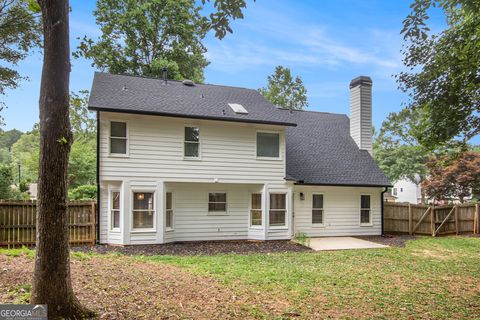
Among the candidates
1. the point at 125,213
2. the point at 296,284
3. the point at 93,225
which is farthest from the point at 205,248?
the point at 296,284

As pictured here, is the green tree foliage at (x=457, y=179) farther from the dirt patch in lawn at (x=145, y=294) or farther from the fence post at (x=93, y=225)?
the dirt patch in lawn at (x=145, y=294)

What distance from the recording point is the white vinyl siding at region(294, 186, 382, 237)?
15.0 m

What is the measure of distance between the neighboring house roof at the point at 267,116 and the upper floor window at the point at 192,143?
0.79 metres

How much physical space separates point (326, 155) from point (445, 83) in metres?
7.79

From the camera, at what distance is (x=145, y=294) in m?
5.38

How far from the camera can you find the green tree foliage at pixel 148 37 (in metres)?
23.4

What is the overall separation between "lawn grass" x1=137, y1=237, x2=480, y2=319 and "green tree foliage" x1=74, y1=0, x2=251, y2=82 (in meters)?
16.5

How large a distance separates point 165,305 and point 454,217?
57.1ft

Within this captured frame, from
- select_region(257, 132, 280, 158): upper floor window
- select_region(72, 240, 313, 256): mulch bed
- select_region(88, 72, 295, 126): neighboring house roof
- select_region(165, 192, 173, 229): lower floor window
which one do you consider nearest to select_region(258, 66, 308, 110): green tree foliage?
select_region(88, 72, 295, 126): neighboring house roof

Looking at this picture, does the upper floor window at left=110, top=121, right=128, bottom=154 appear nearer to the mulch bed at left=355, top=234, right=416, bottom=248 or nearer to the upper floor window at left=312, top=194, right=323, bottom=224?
the upper floor window at left=312, top=194, right=323, bottom=224

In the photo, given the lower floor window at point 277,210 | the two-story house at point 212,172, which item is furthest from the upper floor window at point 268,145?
the lower floor window at point 277,210

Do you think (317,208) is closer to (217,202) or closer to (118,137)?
(217,202)

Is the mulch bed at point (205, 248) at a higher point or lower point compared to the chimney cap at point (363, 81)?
lower

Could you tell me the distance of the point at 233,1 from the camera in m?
4.76
